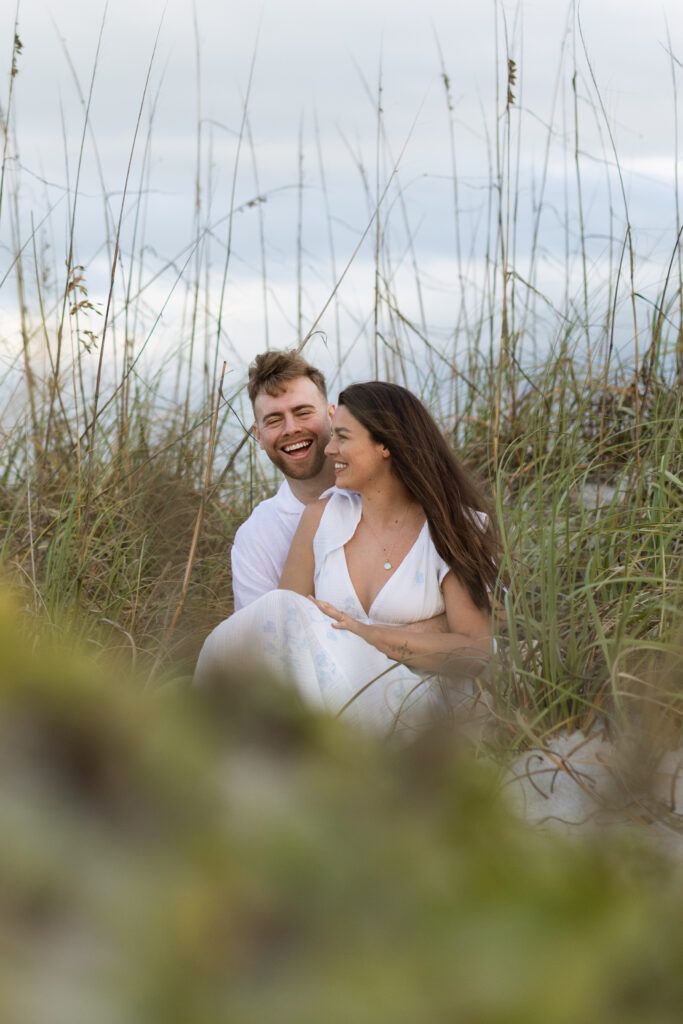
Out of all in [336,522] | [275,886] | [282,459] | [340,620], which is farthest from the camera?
[282,459]

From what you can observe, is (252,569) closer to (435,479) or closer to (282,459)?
(282,459)

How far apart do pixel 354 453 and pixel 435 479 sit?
10.1 inches

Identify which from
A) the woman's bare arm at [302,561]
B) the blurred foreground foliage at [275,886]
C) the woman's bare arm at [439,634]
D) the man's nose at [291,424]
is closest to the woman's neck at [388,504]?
the woman's bare arm at [302,561]

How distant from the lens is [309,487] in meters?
3.59

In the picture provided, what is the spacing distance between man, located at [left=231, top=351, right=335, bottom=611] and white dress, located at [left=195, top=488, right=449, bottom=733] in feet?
0.94

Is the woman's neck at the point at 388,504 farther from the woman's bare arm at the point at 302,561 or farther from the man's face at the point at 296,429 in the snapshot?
the man's face at the point at 296,429

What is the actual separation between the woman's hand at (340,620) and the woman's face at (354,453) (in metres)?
0.38

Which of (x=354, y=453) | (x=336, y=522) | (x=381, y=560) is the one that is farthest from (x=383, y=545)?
(x=354, y=453)

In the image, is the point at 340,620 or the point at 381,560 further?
the point at 381,560

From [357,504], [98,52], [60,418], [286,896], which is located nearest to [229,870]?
[286,896]

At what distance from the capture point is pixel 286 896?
0.32 m

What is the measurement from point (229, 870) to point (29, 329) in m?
4.27

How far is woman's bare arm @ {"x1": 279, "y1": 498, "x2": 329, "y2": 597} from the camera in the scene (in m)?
3.21

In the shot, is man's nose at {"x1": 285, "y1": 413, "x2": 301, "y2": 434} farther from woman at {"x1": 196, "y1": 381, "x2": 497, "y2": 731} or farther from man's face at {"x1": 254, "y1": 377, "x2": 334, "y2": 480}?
woman at {"x1": 196, "y1": 381, "x2": 497, "y2": 731}
